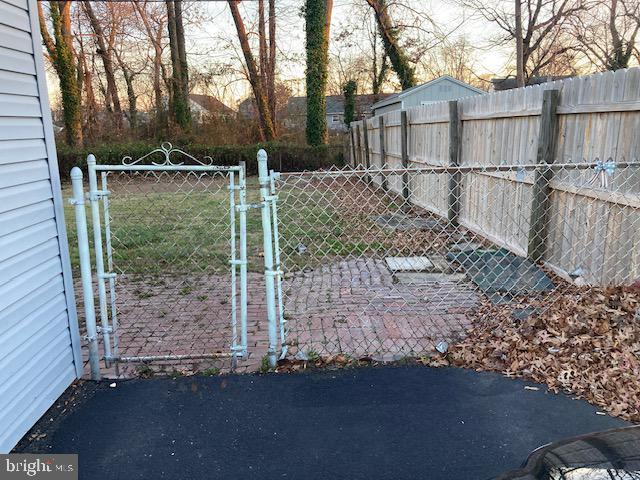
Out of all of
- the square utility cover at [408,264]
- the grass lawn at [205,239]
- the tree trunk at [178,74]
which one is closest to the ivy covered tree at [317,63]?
the tree trunk at [178,74]

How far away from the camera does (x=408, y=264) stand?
20.2ft

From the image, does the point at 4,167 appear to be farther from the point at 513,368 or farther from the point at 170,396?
the point at 513,368

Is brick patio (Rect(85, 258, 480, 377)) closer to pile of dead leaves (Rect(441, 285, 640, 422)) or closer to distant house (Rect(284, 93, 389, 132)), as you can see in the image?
pile of dead leaves (Rect(441, 285, 640, 422))

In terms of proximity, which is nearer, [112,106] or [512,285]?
[512,285]

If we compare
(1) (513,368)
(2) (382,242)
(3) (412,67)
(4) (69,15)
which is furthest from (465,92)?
(1) (513,368)

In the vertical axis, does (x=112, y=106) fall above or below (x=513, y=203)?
above

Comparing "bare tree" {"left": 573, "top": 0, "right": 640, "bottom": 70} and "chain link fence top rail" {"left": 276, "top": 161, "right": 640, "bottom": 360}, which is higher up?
"bare tree" {"left": 573, "top": 0, "right": 640, "bottom": 70}

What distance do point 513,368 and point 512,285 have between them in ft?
5.58

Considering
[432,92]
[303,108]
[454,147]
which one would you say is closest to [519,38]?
[432,92]

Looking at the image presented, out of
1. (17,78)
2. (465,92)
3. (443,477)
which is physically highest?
(465,92)

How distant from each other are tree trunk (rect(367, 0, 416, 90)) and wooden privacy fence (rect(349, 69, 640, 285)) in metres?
14.0

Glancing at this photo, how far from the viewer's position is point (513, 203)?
6230mm

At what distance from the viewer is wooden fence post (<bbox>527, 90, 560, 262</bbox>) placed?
5.21 metres

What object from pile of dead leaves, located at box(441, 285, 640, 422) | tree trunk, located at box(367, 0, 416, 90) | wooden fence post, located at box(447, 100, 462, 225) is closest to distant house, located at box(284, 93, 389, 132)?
tree trunk, located at box(367, 0, 416, 90)
